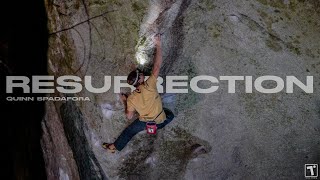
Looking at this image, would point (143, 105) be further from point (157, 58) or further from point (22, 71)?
point (22, 71)

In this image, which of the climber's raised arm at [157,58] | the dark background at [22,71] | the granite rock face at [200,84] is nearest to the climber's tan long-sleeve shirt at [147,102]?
the climber's raised arm at [157,58]

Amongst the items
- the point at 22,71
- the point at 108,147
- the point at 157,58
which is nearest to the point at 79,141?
the point at 108,147

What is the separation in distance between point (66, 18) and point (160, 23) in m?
1.17

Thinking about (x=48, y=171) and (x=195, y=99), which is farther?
(x=195, y=99)

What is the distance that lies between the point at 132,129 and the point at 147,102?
65cm

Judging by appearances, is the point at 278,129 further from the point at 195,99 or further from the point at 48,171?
the point at 48,171

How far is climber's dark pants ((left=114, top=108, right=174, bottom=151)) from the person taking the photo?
5195 mm

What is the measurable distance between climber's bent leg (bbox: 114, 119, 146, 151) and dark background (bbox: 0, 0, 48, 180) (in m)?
1.00

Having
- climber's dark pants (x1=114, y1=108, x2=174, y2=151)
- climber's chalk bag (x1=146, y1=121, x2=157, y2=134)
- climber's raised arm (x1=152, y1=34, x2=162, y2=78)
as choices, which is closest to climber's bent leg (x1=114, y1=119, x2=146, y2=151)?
climber's dark pants (x1=114, y1=108, x2=174, y2=151)

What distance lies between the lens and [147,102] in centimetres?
478

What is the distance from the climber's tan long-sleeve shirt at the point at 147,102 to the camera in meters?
4.66

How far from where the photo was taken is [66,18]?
16.6 ft

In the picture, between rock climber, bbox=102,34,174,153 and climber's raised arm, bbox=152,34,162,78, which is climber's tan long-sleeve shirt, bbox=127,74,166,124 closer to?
rock climber, bbox=102,34,174,153

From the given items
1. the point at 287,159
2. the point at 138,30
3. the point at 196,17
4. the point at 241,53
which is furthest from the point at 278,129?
the point at 138,30
